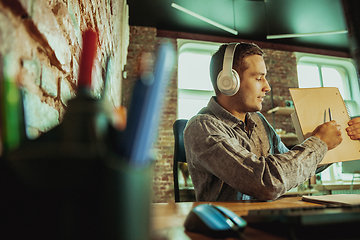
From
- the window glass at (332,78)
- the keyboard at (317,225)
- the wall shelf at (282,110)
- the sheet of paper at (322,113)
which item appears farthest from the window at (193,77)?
the keyboard at (317,225)

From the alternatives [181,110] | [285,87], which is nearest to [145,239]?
[181,110]

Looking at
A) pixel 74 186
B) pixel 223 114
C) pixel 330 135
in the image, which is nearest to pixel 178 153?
pixel 223 114

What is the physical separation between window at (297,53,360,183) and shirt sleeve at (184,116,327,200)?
17.0 ft

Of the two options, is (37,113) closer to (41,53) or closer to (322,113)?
(41,53)

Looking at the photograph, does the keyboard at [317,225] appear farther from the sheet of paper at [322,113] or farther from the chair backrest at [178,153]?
the chair backrest at [178,153]

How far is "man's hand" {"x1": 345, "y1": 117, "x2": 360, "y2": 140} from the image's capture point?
3.52ft

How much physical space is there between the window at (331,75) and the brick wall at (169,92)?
1.77 ft

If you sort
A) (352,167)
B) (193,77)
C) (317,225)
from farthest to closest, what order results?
1. (193,77)
2. (352,167)
3. (317,225)

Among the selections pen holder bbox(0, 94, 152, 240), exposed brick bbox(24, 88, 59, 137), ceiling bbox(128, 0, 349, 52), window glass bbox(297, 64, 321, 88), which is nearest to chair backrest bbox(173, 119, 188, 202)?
exposed brick bbox(24, 88, 59, 137)

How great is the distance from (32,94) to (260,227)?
0.47m

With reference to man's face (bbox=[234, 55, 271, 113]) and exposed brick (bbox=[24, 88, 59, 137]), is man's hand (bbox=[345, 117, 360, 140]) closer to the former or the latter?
man's face (bbox=[234, 55, 271, 113])

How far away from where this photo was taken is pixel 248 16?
4.24m

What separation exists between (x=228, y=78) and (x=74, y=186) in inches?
43.0

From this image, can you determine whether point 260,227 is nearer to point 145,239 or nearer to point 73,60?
point 145,239
